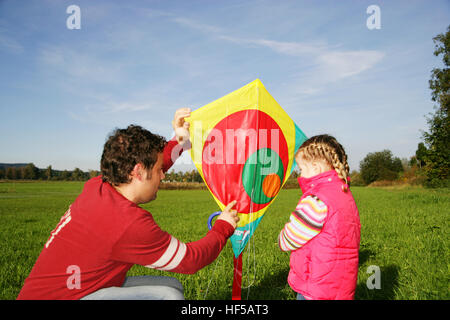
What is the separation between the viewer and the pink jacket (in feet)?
7.79

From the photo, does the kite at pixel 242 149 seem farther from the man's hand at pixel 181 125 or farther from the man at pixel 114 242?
the man at pixel 114 242

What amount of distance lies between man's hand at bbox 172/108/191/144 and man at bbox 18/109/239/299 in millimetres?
746

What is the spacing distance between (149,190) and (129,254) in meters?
0.54

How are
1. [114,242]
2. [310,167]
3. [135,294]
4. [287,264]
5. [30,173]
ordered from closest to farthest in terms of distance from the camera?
[114,242]
[135,294]
[310,167]
[287,264]
[30,173]

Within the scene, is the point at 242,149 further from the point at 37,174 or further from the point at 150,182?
the point at 37,174

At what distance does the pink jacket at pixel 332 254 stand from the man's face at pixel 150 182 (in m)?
1.31

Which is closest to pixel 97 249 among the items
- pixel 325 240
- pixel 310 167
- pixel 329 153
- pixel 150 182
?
pixel 150 182

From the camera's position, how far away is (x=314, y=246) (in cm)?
245

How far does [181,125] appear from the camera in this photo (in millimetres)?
3096

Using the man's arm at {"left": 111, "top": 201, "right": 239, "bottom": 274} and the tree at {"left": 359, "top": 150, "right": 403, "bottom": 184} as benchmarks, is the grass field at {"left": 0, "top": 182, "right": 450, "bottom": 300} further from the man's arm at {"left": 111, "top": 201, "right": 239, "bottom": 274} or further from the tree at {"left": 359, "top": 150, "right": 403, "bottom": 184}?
the tree at {"left": 359, "top": 150, "right": 403, "bottom": 184}

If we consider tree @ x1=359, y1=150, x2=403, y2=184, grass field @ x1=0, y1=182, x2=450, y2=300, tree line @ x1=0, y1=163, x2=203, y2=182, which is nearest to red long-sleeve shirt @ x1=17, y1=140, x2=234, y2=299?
grass field @ x1=0, y1=182, x2=450, y2=300

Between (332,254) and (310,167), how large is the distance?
80cm

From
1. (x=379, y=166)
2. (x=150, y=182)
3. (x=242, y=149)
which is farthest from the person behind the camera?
(x=379, y=166)
